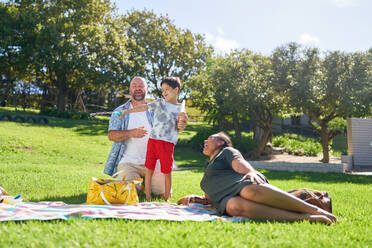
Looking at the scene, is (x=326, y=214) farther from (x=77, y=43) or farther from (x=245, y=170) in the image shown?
(x=77, y=43)

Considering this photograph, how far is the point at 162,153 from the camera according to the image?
5.57 m

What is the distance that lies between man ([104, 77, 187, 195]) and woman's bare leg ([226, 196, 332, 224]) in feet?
8.32

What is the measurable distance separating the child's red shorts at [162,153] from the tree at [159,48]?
26455 millimetres

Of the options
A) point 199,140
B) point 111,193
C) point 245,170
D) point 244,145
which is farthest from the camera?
point 199,140

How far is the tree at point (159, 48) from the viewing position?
32.2m

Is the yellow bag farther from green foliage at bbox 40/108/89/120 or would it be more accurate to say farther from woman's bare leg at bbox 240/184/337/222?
green foliage at bbox 40/108/89/120

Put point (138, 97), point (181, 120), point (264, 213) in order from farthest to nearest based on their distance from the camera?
point (138, 97) < point (181, 120) < point (264, 213)

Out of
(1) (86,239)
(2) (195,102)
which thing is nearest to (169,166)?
(1) (86,239)

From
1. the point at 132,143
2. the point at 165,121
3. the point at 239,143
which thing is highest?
the point at 165,121

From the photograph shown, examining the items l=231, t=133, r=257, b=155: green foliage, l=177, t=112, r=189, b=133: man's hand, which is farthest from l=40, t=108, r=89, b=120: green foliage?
l=177, t=112, r=189, b=133: man's hand

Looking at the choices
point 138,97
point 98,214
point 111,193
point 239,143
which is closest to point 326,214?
point 98,214

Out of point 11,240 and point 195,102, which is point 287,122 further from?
point 11,240

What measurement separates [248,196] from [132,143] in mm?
3047

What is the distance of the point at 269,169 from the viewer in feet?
50.3
